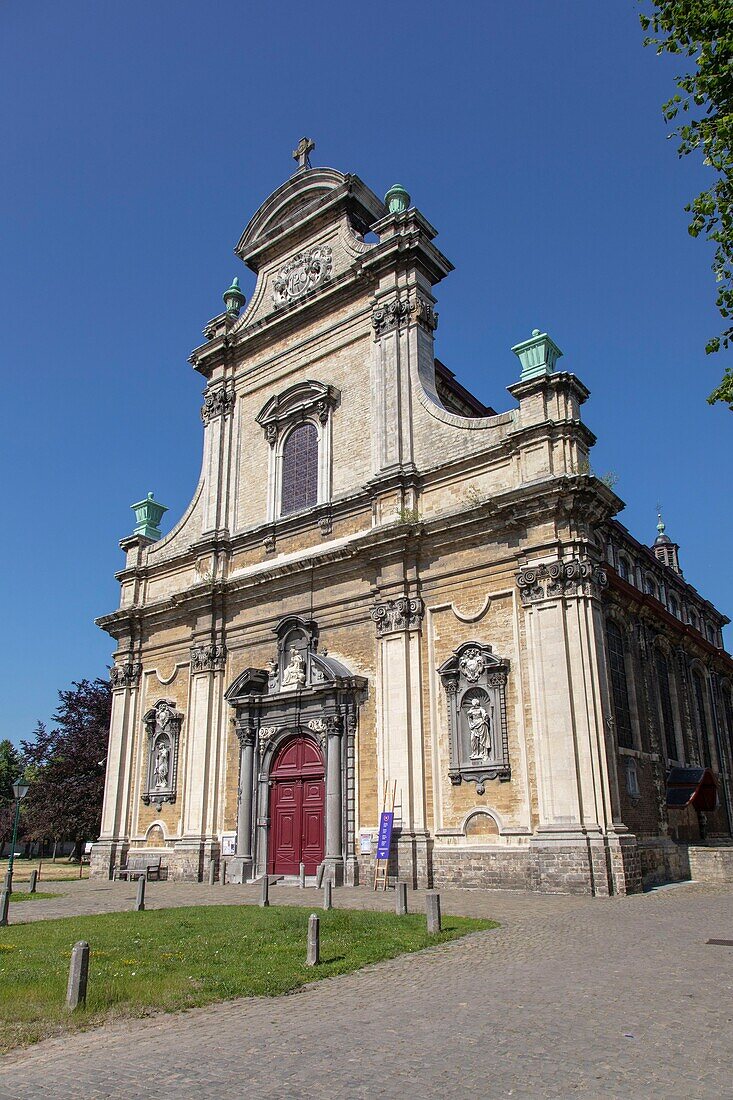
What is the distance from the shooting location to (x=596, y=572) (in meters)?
18.2

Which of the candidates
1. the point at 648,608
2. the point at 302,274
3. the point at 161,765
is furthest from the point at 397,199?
the point at 161,765

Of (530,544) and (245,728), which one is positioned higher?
(530,544)

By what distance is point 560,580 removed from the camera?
18.0 metres

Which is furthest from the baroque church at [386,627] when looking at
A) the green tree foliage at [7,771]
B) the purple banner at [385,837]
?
the green tree foliage at [7,771]

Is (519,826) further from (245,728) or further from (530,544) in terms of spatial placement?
(245,728)

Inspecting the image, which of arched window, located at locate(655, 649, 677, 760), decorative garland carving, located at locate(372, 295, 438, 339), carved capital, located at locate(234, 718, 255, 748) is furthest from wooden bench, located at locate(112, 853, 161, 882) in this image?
decorative garland carving, located at locate(372, 295, 438, 339)

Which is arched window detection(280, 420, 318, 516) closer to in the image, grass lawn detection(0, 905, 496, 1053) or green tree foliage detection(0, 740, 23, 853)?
grass lawn detection(0, 905, 496, 1053)

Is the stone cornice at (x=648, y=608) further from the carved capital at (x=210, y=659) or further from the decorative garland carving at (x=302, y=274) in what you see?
the decorative garland carving at (x=302, y=274)

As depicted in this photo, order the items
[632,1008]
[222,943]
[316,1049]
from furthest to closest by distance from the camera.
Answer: [222,943]
[632,1008]
[316,1049]

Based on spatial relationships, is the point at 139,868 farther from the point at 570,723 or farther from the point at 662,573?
the point at 662,573

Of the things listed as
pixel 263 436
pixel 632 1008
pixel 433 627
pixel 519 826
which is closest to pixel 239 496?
pixel 263 436

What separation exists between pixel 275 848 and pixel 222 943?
12.0 metres

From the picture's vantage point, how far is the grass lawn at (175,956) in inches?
287

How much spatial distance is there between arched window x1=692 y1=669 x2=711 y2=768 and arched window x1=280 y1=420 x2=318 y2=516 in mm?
14215
